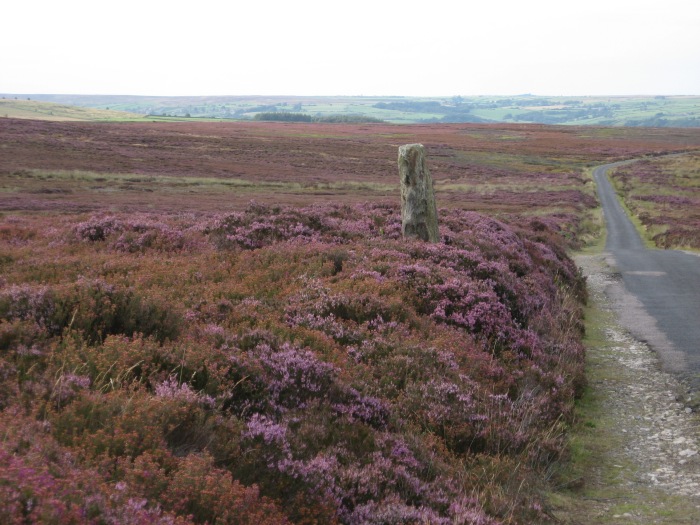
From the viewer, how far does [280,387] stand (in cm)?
659

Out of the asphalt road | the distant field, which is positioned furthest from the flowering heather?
the distant field

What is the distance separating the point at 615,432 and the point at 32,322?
27.0 ft

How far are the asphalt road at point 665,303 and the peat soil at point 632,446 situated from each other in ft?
1.45

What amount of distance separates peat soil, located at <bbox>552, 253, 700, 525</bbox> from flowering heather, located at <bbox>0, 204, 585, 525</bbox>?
0.48 meters

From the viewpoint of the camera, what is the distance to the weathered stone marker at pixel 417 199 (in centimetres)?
1569

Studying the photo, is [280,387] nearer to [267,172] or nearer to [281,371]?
[281,371]

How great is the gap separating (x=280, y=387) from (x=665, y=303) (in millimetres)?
15048

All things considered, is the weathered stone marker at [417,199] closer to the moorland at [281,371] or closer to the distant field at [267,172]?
the moorland at [281,371]

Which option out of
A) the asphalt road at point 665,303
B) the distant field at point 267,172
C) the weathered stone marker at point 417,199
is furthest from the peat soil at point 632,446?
the distant field at point 267,172

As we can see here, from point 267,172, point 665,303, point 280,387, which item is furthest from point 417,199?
point 267,172

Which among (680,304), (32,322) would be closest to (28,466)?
(32,322)

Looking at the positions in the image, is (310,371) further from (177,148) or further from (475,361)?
(177,148)

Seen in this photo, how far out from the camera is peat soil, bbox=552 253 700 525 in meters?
6.56

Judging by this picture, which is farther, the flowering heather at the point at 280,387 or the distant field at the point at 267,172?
the distant field at the point at 267,172
